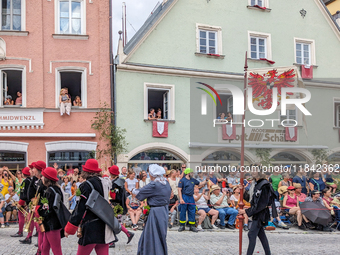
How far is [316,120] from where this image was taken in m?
12.3

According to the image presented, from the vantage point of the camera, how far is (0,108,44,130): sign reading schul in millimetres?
16422

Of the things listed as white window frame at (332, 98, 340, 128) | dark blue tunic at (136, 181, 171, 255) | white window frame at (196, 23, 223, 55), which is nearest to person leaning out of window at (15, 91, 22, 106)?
white window frame at (196, 23, 223, 55)

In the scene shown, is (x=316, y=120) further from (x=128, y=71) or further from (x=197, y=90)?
(x=128, y=71)

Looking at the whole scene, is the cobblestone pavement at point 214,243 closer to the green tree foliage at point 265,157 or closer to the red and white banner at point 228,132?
the green tree foliage at point 265,157

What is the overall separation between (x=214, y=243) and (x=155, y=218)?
13.2 feet

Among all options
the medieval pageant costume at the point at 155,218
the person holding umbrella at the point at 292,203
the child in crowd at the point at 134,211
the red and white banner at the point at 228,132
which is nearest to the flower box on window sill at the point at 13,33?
the child in crowd at the point at 134,211

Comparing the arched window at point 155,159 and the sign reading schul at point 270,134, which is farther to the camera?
the arched window at point 155,159

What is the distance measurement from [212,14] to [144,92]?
5536mm

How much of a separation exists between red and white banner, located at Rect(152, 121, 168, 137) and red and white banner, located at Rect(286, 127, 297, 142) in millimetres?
6501

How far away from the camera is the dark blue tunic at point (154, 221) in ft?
21.5

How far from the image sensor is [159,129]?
1806cm

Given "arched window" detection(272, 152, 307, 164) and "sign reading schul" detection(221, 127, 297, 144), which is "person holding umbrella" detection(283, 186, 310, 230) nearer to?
"arched window" detection(272, 152, 307, 164)

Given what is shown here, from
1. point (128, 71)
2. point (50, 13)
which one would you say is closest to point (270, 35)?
point (128, 71)

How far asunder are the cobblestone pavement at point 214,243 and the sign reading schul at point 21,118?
556cm
